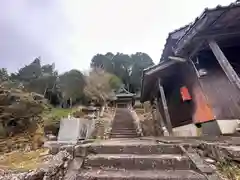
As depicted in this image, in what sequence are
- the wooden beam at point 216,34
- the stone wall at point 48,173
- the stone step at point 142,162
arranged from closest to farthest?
the stone wall at point 48,173
the stone step at point 142,162
the wooden beam at point 216,34

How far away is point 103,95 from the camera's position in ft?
114

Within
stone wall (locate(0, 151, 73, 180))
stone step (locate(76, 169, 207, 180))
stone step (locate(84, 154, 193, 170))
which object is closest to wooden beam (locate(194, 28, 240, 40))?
stone step (locate(84, 154, 193, 170))

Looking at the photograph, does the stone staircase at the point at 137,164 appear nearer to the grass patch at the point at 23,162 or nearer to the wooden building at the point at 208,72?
the grass patch at the point at 23,162

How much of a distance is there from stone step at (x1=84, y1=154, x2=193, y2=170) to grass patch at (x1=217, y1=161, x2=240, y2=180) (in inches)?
18.4

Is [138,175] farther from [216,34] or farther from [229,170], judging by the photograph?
[216,34]

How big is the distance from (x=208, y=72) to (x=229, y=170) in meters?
5.09

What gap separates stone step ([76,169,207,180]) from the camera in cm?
253

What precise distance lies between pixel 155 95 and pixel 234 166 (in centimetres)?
988

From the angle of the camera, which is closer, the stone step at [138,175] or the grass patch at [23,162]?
the stone step at [138,175]

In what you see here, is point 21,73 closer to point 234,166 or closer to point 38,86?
point 38,86

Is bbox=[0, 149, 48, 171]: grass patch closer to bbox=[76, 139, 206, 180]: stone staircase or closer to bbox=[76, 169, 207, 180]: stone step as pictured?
bbox=[76, 139, 206, 180]: stone staircase

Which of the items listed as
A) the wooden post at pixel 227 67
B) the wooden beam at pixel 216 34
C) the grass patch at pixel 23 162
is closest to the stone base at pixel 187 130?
the wooden post at pixel 227 67

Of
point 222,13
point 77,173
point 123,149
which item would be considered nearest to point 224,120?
point 222,13

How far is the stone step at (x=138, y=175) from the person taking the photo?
2.53 meters
